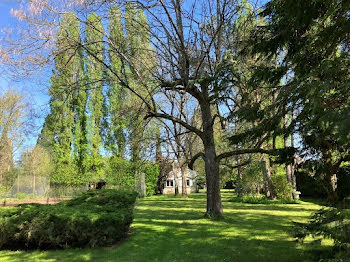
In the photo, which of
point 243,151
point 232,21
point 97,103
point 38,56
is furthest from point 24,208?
point 97,103

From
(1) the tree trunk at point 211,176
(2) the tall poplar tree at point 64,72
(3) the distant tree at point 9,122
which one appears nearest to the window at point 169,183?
(3) the distant tree at point 9,122

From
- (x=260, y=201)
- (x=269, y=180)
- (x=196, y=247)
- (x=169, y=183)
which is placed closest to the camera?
(x=196, y=247)

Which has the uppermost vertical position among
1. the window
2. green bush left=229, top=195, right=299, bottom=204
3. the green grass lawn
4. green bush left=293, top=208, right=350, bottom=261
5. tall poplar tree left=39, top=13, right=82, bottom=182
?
tall poplar tree left=39, top=13, right=82, bottom=182

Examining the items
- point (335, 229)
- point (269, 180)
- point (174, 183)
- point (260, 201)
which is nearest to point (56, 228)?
point (335, 229)

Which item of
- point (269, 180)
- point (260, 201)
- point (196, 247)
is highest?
point (269, 180)

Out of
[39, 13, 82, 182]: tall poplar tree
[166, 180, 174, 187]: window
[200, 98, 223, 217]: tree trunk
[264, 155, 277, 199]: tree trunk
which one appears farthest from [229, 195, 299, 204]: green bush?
[166, 180, 174, 187]: window

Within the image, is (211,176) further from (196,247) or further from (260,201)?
(260,201)

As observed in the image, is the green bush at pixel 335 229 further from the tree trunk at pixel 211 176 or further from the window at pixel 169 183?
the window at pixel 169 183

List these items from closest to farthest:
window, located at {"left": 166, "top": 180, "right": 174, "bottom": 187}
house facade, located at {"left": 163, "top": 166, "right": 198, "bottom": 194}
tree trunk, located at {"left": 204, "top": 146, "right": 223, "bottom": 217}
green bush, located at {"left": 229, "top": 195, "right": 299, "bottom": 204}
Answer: tree trunk, located at {"left": 204, "top": 146, "right": 223, "bottom": 217} < green bush, located at {"left": 229, "top": 195, "right": 299, "bottom": 204} < house facade, located at {"left": 163, "top": 166, "right": 198, "bottom": 194} < window, located at {"left": 166, "top": 180, "right": 174, "bottom": 187}

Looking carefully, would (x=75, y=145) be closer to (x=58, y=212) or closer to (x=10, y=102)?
(x=10, y=102)

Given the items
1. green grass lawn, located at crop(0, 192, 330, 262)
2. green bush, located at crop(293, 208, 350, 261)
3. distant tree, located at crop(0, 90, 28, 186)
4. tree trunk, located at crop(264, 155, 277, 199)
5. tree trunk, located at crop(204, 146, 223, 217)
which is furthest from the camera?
distant tree, located at crop(0, 90, 28, 186)

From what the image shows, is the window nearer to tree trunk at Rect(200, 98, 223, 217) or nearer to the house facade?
the house facade

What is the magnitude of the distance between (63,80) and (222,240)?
7262mm

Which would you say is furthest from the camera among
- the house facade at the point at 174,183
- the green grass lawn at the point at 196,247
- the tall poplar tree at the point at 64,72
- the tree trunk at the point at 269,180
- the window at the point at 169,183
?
the window at the point at 169,183
